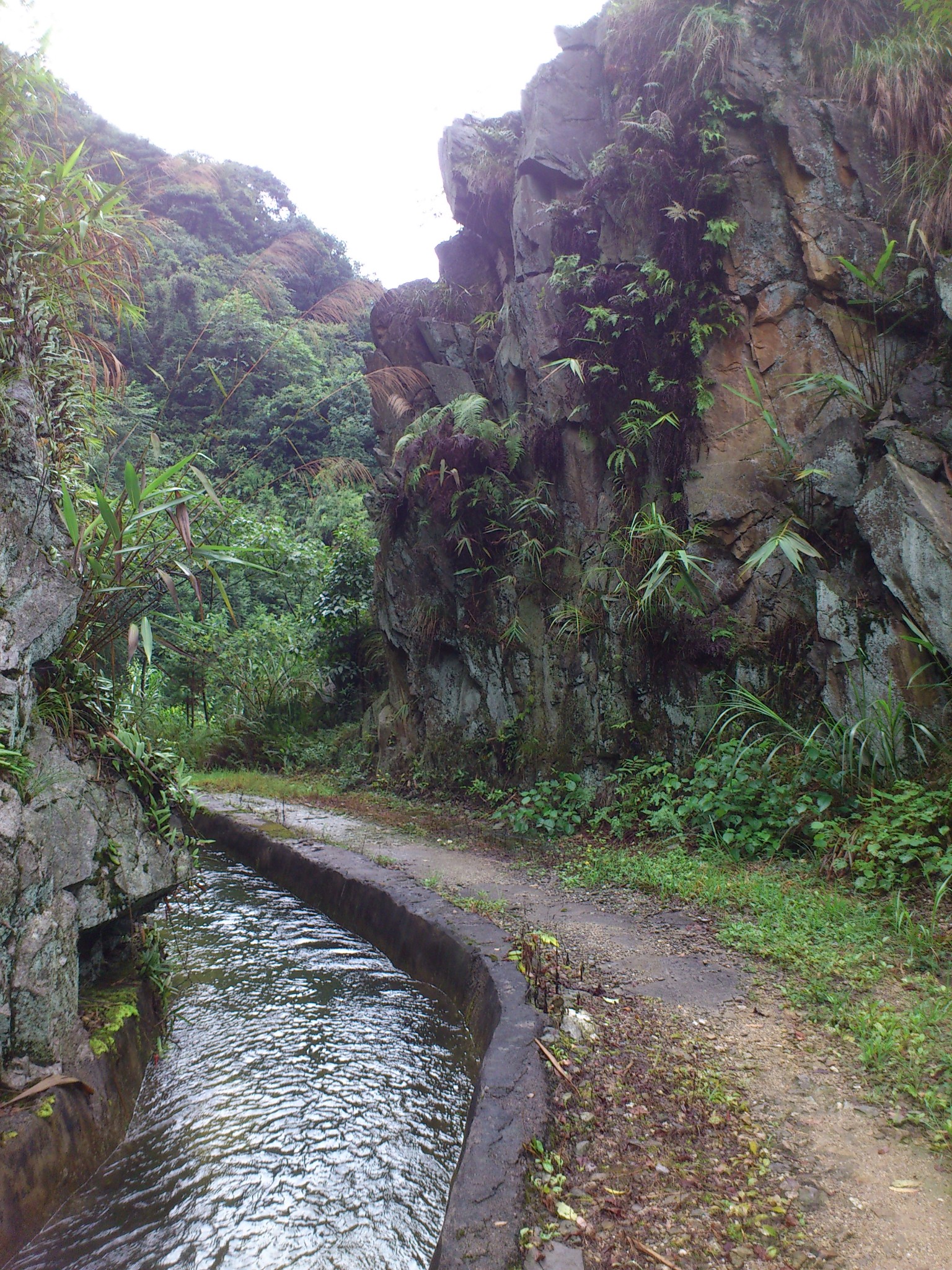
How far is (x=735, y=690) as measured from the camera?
19.3 feet

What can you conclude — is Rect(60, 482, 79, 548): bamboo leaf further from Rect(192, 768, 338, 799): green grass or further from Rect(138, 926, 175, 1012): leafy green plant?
Rect(192, 768, 338, 799): green grass

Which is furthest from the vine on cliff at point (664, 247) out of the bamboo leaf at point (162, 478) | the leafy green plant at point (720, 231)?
the bamboo leaf at point (162, 478)

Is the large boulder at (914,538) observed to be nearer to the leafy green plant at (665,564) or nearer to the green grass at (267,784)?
the leafy green plant at (665,564)

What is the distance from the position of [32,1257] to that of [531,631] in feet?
19.4

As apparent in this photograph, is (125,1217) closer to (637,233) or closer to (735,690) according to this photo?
(735,690)

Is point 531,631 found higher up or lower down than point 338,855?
higher up

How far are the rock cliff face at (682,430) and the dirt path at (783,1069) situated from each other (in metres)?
2.22

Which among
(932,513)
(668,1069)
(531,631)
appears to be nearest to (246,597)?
(531,631)

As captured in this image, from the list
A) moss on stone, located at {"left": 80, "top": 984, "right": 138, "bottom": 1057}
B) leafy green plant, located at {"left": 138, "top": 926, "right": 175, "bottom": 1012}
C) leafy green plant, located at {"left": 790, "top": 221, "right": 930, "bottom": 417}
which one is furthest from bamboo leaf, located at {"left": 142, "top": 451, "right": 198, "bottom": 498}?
leafy green plant, located at {"left": 790, "top": 221, "right": 930, "bottom": 417}

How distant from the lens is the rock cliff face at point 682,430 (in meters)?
5.50

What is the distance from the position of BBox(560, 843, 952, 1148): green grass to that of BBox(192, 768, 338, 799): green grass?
4533 mm

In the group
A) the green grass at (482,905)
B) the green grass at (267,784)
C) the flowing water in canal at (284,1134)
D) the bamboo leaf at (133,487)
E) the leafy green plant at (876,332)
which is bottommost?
the flowing water in canal at (284,1134)

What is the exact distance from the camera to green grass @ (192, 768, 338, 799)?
29.0ft

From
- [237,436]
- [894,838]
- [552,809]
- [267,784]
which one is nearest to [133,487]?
[894,838]
